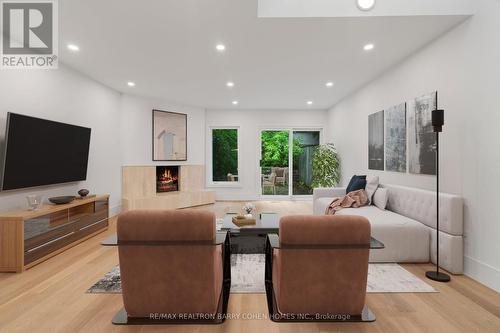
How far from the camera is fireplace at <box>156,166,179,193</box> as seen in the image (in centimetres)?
709

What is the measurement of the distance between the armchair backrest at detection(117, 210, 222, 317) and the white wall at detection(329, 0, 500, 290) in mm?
2793

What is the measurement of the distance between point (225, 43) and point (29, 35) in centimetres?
254

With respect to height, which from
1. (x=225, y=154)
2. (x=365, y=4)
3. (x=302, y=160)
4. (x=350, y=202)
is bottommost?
(x=350, y=202)

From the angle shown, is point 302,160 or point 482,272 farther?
point 302,160

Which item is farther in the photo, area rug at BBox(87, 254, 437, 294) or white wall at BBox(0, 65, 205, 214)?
white wall at BBox(0, 65, 205, 214)

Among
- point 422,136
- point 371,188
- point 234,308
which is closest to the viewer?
point 234,308

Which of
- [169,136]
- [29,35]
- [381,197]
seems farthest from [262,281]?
[169,136]

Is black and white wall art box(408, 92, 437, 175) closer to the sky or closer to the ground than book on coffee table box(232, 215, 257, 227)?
closer to the sky

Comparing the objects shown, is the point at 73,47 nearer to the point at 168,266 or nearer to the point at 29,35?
the point at 29,35

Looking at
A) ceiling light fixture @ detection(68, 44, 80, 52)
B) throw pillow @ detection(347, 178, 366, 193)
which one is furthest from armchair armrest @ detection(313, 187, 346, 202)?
ceiling light fixture @ detection(68, 44, 80, 52)

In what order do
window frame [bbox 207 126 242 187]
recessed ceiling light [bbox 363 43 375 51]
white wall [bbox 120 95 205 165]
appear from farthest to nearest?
window frame [bbox 207 126 242 187] → white wall [bbox 120 95 205 165] → recessed ceiling light [bbox 363 43 375 51]

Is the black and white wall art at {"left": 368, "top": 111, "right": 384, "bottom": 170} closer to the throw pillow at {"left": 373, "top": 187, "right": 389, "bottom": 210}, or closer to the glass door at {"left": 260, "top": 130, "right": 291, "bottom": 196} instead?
the throw pillow at {"left": 373, "top": 187, "right": 389, "bottom": 210}

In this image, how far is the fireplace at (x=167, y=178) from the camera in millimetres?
7095

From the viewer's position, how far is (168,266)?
196 cm
